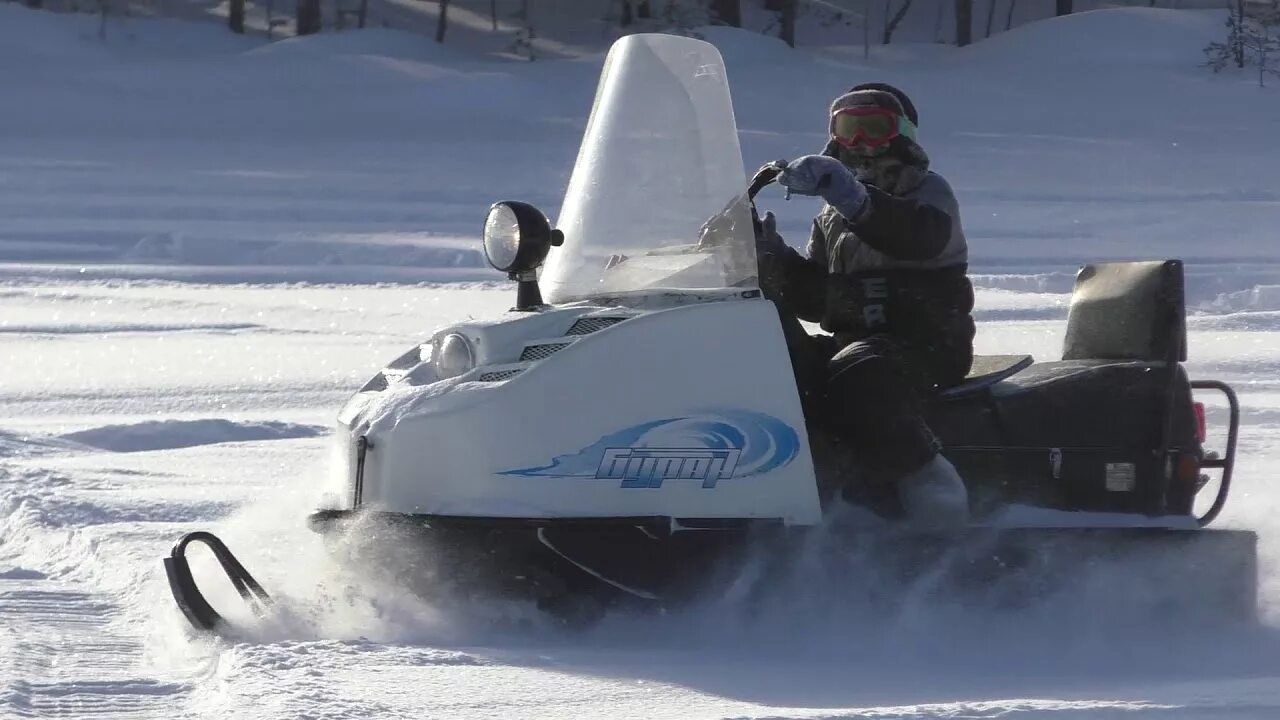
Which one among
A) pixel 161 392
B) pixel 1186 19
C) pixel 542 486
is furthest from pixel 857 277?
pixel 1186 19

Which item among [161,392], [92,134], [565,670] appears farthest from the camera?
[92,134]

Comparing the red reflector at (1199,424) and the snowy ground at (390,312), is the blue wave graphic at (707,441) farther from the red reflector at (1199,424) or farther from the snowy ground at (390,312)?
the red reflector at (1199,424)

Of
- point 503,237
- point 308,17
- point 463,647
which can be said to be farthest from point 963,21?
point 463,647

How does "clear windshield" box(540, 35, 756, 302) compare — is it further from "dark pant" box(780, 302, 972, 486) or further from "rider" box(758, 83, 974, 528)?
"dark pant" box(780, 302, 972, 486)

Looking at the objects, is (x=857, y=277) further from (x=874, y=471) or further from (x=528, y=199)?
(x=528, y=199)

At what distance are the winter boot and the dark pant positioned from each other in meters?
0.05

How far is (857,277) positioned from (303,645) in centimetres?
177

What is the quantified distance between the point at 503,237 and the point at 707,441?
0.75 metres

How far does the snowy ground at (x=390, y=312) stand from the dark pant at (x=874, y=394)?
379mm

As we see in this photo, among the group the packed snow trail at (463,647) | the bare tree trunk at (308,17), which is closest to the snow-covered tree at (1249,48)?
the bare tree trunk at (308,17)

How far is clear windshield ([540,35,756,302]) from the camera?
422cm

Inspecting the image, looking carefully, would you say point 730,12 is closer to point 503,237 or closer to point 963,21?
point 963,21

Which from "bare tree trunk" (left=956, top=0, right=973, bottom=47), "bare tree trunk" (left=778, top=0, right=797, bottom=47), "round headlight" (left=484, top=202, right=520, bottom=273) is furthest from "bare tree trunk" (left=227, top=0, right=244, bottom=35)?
"round headlight" (left=484, top=202, right=520, bottom=273)

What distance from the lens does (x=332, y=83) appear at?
2259 centimetres
